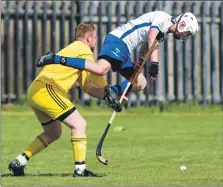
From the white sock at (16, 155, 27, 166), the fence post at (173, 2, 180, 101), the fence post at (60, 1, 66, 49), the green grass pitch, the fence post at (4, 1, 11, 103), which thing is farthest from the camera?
the fence post at (173, 2, 180, 101)

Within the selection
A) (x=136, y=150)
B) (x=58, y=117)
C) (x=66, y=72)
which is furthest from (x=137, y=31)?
(x=136, y=150)

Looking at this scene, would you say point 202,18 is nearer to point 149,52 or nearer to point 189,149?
point 189,149

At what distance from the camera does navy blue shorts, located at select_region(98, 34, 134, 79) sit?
1123 centimetres

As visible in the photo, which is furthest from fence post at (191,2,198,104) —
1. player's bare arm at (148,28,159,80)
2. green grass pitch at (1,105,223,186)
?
player's bare arm at (148,28,159,80)

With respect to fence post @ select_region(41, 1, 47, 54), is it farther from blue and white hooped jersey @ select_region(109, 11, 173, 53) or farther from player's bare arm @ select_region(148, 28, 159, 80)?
player's bare arm @ select_region(148, 28, 159, 80)

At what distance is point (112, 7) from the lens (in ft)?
65.7

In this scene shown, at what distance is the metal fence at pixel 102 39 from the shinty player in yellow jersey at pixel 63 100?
8.89 m

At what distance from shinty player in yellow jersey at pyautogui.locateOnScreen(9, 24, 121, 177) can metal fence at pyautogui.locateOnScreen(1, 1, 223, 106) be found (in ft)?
29.2

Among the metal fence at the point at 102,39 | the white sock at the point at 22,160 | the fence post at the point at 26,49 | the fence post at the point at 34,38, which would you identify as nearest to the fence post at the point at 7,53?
the metal fence at the point at 102,39

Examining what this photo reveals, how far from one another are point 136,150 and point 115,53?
84.9 inches

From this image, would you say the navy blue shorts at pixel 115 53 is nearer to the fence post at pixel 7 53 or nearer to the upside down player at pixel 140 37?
the upside down player at pixel 140 37

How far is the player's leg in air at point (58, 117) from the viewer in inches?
408

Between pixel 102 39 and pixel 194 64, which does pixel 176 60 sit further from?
pixel 102 39

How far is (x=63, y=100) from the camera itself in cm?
1046
